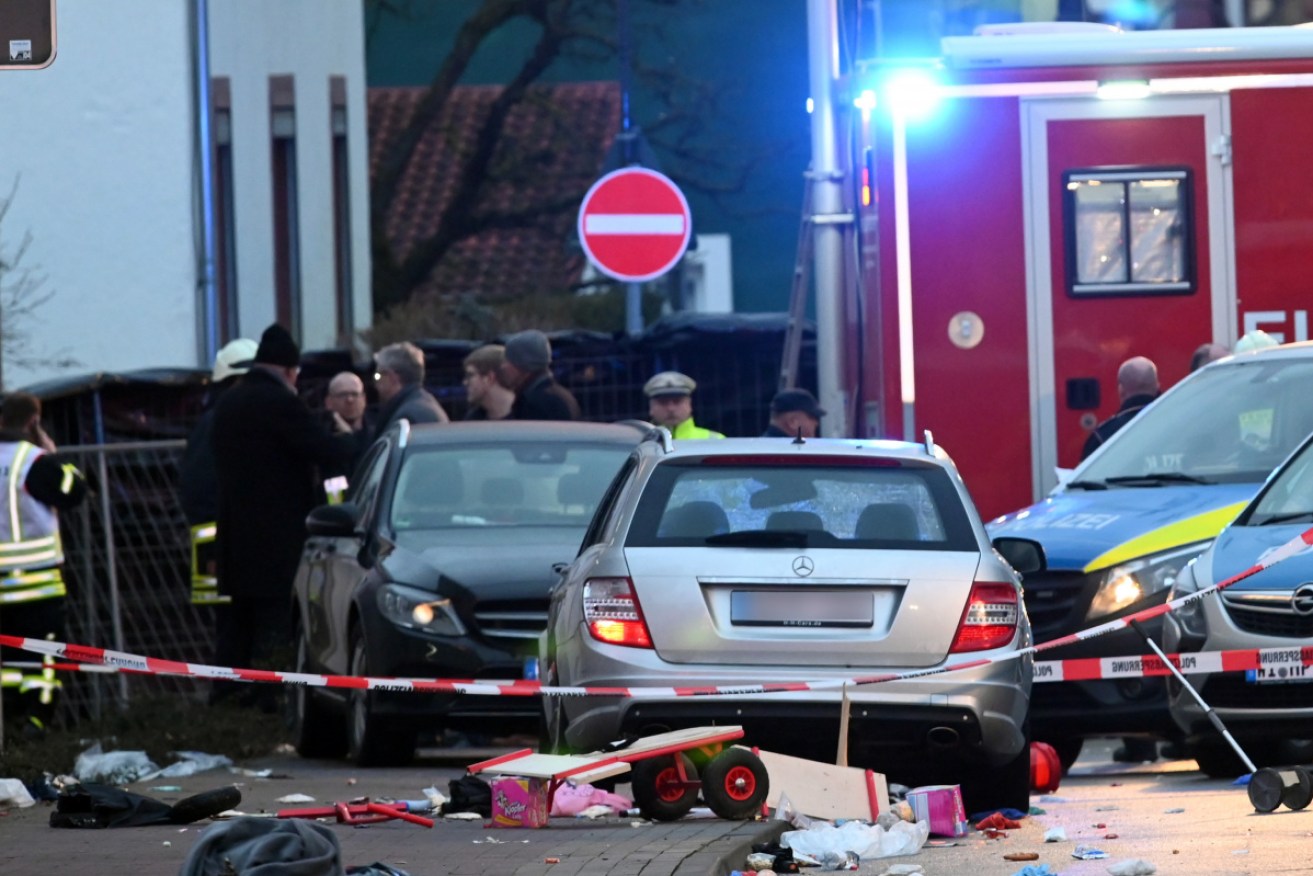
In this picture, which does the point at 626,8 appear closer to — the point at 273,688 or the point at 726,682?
the point at 273,688

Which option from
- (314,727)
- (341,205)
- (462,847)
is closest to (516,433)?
(314,727)

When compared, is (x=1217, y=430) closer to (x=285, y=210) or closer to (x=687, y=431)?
(x=687, y=431)

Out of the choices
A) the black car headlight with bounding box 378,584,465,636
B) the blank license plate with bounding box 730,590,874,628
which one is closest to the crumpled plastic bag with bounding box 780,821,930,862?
the blank license plate with bounding box 730,590,874,628

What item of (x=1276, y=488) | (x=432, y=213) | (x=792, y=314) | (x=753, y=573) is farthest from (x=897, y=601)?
(x=432, y=213)

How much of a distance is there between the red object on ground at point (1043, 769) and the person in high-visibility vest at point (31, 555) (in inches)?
223

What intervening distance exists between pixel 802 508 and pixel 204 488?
624cm

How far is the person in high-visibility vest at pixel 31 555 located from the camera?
1420 centimetres

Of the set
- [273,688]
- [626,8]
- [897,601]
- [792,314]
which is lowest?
[273,688]

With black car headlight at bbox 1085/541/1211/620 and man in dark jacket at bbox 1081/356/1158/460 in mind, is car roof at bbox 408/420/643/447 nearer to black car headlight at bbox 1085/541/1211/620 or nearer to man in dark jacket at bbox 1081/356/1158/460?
man in dark jacket at bbox 1081/356/1158/460

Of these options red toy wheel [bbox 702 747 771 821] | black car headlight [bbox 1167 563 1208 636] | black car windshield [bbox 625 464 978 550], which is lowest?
red toy wheel [bbox 702 747 771 821]

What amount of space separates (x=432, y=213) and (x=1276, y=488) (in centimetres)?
3595

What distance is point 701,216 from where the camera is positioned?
154ft

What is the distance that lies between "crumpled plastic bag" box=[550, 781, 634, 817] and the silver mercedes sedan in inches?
7.3

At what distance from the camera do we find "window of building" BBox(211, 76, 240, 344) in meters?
27.0
